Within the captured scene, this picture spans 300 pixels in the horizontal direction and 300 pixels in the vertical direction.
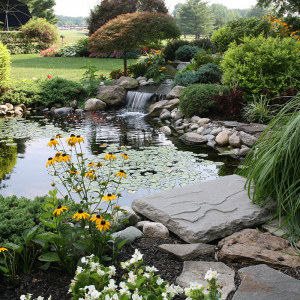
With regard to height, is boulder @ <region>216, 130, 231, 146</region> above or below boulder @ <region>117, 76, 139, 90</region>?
below

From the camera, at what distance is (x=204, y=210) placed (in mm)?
3188

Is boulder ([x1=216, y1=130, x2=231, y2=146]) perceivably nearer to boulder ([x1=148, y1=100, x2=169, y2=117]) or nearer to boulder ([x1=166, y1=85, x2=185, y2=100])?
boulder ([x1=148, y1=100, x2=169, y2=117])

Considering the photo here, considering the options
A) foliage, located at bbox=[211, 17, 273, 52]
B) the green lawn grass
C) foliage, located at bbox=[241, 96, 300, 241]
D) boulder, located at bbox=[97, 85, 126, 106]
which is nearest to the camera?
foliage, located at bbox=[241, 96, 300, 241]

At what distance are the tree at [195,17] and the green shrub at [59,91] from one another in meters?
48.4

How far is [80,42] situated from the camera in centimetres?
2364

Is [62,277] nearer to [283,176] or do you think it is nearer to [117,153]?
[283,176]

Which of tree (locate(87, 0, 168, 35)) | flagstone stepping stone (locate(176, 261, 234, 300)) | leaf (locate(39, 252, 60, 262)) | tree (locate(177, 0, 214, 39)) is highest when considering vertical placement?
tree (locate(177, 0, 214, 39))

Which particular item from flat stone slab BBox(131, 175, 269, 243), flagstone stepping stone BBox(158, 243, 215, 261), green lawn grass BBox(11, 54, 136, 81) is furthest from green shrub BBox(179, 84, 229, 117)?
green lawn grass BBox(11, 54, 136, 81)

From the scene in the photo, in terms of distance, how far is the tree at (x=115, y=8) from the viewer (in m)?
22.4

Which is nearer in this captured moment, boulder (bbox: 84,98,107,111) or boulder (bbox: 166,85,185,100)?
boulder (bbox: 166,85,185,100)

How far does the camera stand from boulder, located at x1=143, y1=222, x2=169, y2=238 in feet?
10.1

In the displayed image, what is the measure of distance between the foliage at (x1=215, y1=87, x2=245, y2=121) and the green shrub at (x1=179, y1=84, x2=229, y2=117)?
205 mm

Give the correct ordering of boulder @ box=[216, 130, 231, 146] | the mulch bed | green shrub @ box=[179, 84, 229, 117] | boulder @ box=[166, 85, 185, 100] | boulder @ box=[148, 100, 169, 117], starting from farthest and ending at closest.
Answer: boulder @ box=[166, 85, 185, 100], boulder @ box=[148, 100, 169, 117], green shrub @ box=[179, 84, 229, 117], boulder @ box=[216, 130, 231, 146], the mulch bed

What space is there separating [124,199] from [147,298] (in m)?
2.72
